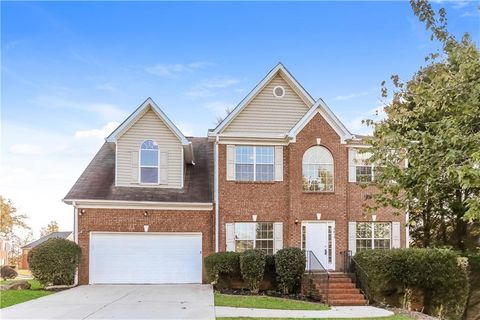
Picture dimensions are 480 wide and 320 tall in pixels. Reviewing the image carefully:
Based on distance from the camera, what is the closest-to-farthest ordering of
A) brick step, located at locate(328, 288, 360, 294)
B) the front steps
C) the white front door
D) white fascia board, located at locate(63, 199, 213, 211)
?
the front steps → brick step, located at locate(328, 288, 360, 294) → white fascia board, located at locate(63, 199, 213, 211) → the white front door

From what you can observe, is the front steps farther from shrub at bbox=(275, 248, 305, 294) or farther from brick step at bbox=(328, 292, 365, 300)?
shrub at bbox=(275, 248, 305, 294)

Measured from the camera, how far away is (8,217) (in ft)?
141

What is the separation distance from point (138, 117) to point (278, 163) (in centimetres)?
611

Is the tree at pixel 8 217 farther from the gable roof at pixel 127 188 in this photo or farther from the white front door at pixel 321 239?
the white front door at pixel 321 239

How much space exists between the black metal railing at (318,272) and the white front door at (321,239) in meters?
0.52

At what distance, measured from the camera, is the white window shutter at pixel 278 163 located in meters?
19.0

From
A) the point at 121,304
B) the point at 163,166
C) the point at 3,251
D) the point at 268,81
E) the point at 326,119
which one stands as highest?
the point at 268,81

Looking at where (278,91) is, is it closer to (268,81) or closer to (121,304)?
(268,81)

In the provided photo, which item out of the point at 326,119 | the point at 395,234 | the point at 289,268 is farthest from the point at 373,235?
the point at 326,119

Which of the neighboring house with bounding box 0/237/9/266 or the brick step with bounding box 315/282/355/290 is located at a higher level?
the brick step with bounding box 315/282/355/290

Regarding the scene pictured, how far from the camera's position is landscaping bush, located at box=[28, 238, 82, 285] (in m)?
16.7

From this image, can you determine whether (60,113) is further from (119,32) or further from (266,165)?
(266,165)

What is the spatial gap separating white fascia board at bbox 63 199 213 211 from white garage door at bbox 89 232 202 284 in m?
1.09

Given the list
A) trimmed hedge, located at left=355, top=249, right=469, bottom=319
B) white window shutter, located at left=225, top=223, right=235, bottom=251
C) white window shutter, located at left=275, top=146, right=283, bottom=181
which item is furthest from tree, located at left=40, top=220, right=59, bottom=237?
trimmed hedge, located at left=355, top=249, right=469, bottom=319
